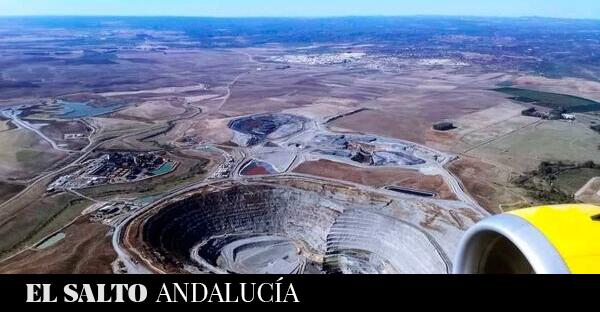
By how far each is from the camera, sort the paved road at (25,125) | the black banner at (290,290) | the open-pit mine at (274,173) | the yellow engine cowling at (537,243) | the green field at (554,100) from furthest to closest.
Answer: the green field at (554,100) → the paved road at (25,125) → the open-pit mine at (274,173) → the yellow engine cowling at (537,243) → the black banner at (290,290)

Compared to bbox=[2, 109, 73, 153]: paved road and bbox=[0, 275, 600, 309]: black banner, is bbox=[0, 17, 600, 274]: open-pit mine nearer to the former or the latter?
bbox=[2, 109, 73, 153]: paved road

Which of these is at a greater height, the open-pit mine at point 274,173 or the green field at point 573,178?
the open-pit mine at point 274,173

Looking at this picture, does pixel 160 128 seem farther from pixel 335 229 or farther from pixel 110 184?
pixel 335 229

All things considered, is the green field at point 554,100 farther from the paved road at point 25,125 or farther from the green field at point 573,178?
the paved road at point 25,125

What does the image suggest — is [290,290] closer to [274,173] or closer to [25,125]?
[274,173]

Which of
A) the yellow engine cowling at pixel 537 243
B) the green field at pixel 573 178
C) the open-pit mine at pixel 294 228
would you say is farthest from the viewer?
the green field at pixel 573 178

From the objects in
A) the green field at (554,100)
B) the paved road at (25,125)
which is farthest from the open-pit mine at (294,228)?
the green field at (554,100)
